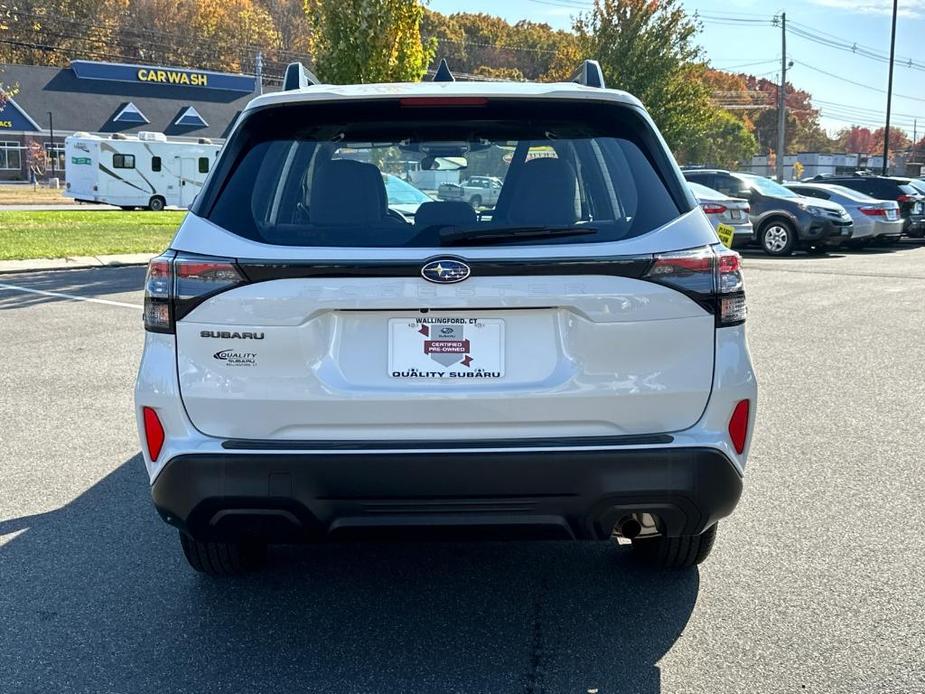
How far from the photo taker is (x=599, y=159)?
3.48 meters

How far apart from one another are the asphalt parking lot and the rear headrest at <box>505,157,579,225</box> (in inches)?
57.3

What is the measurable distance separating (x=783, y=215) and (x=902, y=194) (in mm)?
6216

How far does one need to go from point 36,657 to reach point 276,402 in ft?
4.05

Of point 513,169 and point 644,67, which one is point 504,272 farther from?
point 644,67

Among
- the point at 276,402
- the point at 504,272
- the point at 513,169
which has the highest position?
the point at 513,169

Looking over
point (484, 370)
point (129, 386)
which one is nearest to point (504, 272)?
point (484, 370)

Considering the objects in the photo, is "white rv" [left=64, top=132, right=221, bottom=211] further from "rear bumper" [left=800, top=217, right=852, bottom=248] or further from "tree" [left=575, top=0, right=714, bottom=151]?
"rear bumper" [left=800, top=217, right=852, bottom=248]

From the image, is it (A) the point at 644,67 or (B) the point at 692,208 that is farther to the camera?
(A) the point at 644,67

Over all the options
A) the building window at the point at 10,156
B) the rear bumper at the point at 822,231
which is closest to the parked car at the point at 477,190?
the rear bumper at the point at 822,231

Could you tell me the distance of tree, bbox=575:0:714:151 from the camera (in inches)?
1304

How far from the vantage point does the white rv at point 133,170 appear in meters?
37.7

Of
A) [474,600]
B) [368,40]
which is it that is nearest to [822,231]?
[368,40]

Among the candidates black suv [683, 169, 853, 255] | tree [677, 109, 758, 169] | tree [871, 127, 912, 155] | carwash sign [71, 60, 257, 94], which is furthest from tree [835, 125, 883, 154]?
black suv [683, 169, 853, 255]

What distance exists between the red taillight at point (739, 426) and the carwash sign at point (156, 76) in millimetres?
66068
